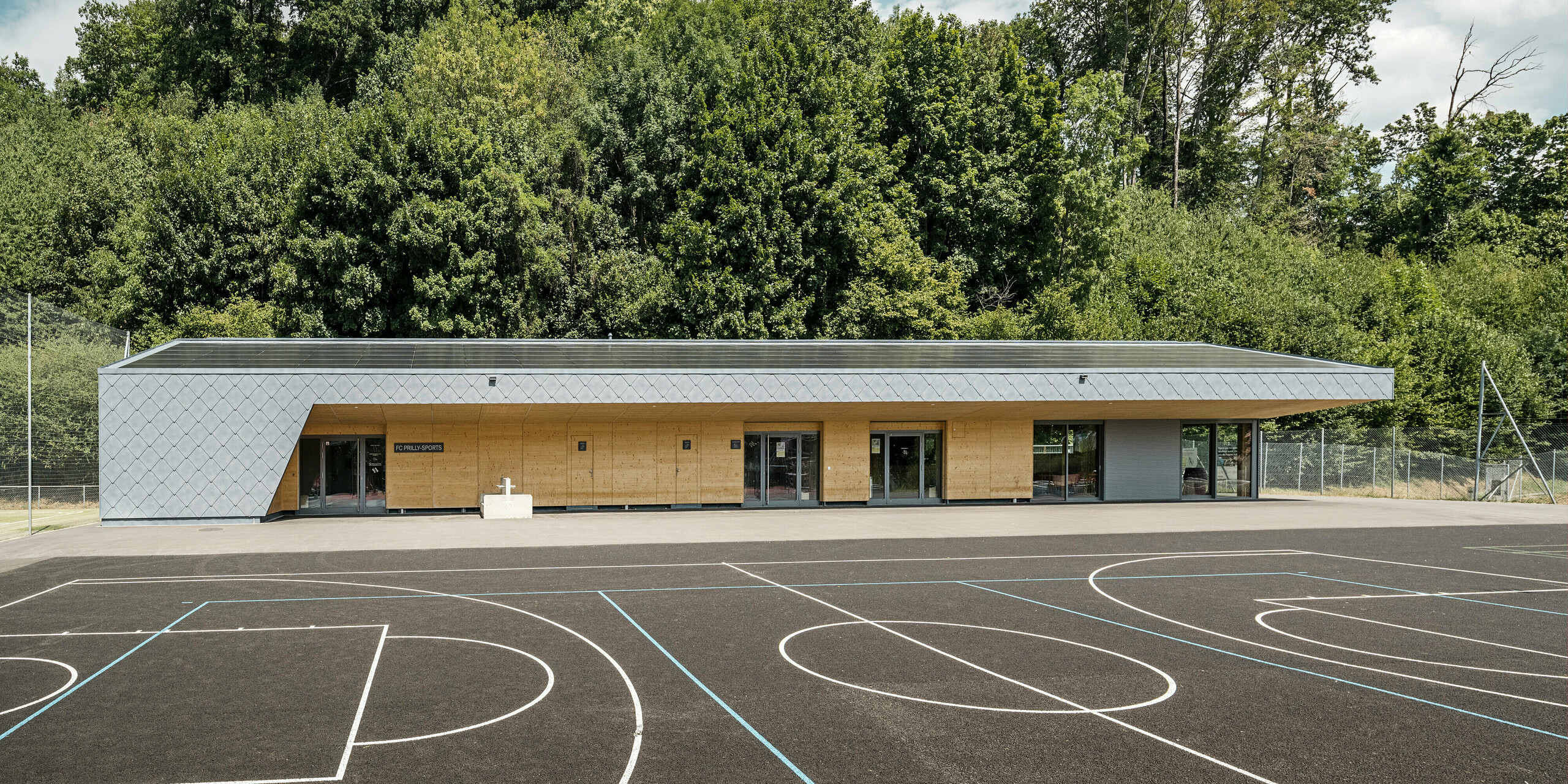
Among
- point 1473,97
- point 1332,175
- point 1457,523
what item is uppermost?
point 1473,97

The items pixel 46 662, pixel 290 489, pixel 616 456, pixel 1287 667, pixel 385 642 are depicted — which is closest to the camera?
pixel 46 662

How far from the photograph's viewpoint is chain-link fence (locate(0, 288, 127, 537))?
21.7 meters

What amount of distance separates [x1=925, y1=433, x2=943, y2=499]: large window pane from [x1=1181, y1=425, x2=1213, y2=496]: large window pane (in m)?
7.75

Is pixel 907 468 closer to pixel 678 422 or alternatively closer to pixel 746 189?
pixel 678 422

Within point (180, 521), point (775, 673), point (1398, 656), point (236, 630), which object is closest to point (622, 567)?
point (236, 630)

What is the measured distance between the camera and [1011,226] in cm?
4334

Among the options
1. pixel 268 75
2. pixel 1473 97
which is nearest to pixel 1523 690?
pixel 268 75

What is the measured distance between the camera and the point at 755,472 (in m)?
27.8

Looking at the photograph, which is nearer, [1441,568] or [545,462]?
[1441,568]

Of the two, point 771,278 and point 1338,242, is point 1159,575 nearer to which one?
point 771,278

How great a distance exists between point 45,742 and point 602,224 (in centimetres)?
3321

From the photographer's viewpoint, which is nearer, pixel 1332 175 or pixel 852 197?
pixel 852 197

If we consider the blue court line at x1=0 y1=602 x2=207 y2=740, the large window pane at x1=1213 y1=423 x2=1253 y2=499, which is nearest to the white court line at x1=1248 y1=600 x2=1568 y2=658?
the blue court line at x1=0 y1=602 x2=207 y2=740

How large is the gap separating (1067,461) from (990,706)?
22.3m
